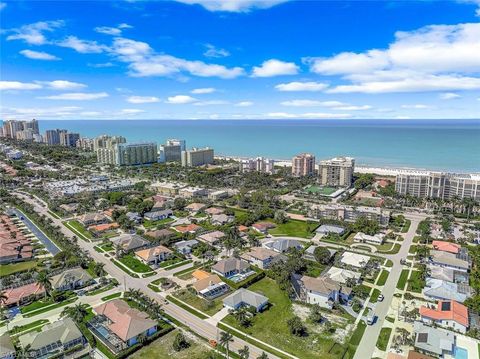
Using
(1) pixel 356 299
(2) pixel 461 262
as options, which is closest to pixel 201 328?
(1) pixel 356 299

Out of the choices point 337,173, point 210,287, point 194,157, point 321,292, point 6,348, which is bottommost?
point 6,348

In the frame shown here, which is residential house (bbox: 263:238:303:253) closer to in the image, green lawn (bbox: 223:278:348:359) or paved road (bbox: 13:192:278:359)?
green lawn (bbox: 223:278:348:359)

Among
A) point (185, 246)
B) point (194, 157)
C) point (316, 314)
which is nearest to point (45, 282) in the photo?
point (185, 246)

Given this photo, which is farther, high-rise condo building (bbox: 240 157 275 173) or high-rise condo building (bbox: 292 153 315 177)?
high-rise condo building (bbox: 240 157 275 173)

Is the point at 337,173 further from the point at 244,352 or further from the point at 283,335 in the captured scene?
the point at 244,352

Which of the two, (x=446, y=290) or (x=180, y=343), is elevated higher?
(x=446, y=290)

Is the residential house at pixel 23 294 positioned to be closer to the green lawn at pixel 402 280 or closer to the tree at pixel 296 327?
the tree at pixel 296 327

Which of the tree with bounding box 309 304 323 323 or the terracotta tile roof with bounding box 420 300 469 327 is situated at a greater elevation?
the terracotta tile roof with bounding box 420 300 469 327

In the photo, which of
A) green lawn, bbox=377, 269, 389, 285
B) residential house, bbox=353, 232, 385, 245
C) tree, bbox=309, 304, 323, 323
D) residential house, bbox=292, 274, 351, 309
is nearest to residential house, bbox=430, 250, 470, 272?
green lawn, bbox=377, 269, 389, 285
